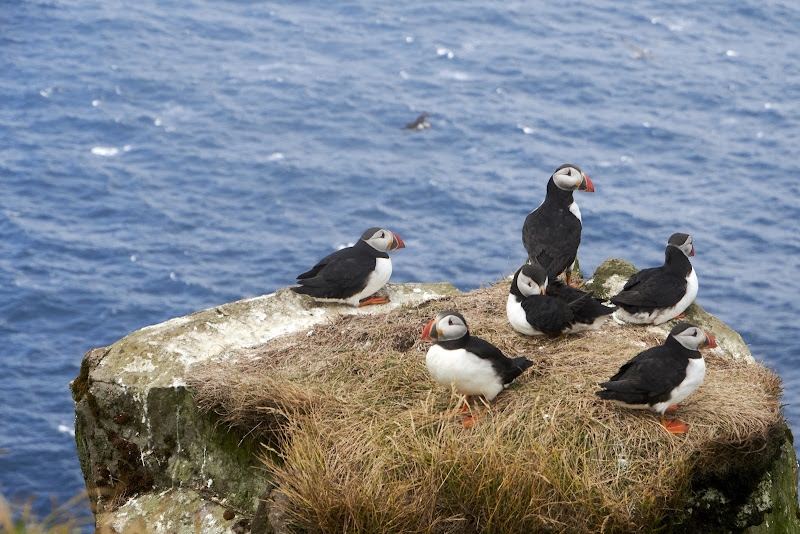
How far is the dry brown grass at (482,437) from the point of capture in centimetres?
541

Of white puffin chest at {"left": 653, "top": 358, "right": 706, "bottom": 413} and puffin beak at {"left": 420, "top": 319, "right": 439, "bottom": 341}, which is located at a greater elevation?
puffin beak at {"left": 420, "top": 319, "right": 439, "bottom": 341}

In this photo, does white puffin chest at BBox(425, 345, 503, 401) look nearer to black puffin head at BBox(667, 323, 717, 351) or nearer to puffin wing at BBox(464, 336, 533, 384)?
puffin wing at BBox(464, 336, 533, 384)

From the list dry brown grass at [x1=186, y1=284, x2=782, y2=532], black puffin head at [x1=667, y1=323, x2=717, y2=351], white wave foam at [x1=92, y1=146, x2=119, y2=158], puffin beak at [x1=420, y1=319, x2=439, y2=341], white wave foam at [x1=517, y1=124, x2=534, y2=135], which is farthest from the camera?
white wave foam at [x1=517, y1=124, x2=534, y2=135]

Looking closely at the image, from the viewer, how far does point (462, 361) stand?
6090mm

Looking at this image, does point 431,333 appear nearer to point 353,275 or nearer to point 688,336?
point 688,336

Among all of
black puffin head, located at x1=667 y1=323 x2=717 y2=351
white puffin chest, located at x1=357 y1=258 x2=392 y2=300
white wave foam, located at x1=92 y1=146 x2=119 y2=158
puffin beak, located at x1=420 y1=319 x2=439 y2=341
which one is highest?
black puffin head, located at x1=667 y1=323 x2=717 y2=351

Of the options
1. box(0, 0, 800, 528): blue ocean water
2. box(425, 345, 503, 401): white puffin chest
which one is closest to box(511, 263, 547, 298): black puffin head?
box(425, 345, 503, 401): white puffin chest

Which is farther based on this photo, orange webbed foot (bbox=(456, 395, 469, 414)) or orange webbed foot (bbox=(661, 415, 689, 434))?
orange webbed foot (bbox=(456, 395, 469, 414))

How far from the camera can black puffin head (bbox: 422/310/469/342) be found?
6160mm

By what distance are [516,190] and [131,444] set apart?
2249 centimetres

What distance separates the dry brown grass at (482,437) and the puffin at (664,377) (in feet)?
Result: 0.53

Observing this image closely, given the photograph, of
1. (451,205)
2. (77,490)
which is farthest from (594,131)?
(77,490)

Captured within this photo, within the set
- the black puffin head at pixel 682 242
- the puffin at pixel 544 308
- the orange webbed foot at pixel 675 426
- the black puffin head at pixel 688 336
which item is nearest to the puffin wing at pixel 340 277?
the puffin at pixel 544 308

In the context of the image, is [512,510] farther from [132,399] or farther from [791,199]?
[791,199]
